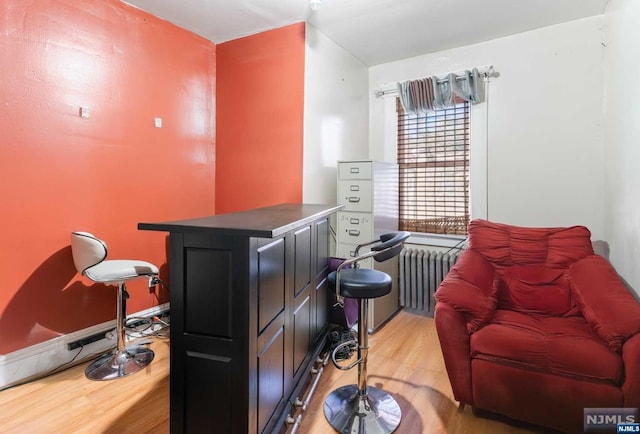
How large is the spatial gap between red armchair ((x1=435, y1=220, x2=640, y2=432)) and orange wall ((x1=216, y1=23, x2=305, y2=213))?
5.40 feet

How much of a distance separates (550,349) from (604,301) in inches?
17.4

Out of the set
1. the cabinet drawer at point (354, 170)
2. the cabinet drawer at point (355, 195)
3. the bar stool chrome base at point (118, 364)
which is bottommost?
the bar stool chrome base at point (118, 364)

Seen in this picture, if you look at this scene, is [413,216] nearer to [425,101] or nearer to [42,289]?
[425,101]

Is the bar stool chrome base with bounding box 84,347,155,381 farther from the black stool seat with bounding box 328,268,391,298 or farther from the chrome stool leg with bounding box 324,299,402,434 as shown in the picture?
the black stool seat with bounding box 328,268,391,298

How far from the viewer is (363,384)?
1799 mm

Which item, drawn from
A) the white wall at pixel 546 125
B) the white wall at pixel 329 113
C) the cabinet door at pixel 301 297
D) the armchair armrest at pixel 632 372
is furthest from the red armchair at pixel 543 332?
the white wall at pixel 329 113

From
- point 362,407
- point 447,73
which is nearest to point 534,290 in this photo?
point 362,407

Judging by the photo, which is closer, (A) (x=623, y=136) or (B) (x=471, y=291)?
(B) (x=471, y=291)

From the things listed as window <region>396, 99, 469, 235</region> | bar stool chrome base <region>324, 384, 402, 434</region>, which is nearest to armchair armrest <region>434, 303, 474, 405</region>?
bar stool chrome base <region>324, 384, 402, 434</region>

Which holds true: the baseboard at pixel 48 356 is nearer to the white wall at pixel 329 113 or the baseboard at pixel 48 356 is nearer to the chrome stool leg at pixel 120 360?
the chrome stool leg at pixel 120 360

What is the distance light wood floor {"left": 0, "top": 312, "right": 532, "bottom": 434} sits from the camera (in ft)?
5.65

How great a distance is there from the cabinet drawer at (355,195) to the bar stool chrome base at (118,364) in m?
1.95

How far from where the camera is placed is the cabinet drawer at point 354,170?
9.45ft

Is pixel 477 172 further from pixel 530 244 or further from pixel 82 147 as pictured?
pixel 82 147
